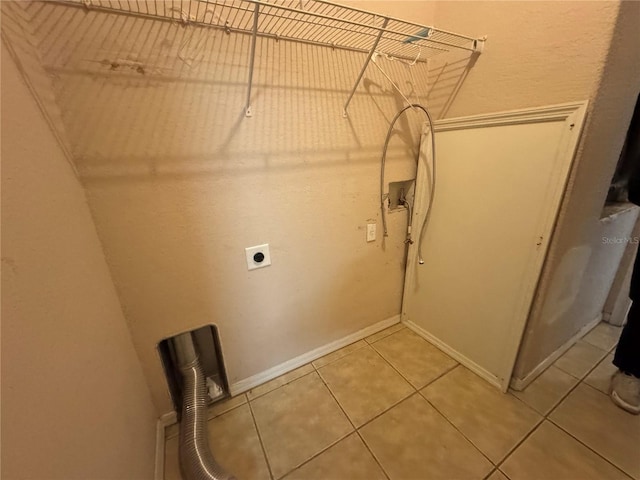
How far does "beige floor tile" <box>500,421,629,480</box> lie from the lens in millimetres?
1033

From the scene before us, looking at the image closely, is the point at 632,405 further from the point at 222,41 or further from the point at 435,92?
the point at 222,41

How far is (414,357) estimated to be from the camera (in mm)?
1662

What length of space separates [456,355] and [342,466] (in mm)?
971

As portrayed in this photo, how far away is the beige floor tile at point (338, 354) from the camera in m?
1.64

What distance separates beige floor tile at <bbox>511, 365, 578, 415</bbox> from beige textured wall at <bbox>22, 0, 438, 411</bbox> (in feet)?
3.56

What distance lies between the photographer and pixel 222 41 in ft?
3.23

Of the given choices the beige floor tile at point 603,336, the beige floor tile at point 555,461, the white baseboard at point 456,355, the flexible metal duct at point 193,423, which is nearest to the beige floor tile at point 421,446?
the beige floor tile at point 555,461

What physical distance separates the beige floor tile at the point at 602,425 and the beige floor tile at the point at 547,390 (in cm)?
3

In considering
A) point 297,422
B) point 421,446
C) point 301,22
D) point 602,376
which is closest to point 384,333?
point 421,446

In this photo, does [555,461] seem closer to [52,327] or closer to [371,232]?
[371,232]

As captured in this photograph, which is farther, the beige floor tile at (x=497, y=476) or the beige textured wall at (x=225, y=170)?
the beige floor tile at (x=497, y=476)

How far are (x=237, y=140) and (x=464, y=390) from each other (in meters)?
1.77

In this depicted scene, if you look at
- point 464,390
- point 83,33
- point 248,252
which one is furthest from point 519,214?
point 83,33

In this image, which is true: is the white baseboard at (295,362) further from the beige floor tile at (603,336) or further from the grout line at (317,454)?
the beige floor tile at (603,336)
